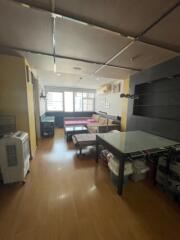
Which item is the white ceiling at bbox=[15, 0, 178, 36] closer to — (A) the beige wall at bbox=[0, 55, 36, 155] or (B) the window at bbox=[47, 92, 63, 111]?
(A) the beige wall at bbox=[0, 55, 36, 155]

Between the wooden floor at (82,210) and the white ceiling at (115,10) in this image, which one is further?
the wooden floor at (82,210)

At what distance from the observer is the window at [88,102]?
27.2ft

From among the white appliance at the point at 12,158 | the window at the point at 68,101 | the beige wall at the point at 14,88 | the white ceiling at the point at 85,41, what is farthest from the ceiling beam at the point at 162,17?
the window at the point at 68,101

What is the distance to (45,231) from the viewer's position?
4.35 ft

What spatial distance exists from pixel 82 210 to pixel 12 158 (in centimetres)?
144

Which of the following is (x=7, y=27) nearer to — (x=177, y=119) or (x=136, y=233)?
(x=136, y=233)

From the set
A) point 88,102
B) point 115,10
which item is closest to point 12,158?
point 115,10

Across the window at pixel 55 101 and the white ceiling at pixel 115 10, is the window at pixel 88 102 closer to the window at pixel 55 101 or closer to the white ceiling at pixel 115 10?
the window at pixel 55 101

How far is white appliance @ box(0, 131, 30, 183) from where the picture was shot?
1953mm

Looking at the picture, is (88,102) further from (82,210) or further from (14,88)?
(82,210)

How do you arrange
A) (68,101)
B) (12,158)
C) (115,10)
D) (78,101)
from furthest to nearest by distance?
(78,101), (68,101), (12,158), (115,10)

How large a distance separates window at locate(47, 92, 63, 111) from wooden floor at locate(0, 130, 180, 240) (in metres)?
5.67

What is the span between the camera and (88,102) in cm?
839

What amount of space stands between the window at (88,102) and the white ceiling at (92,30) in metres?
5.93
